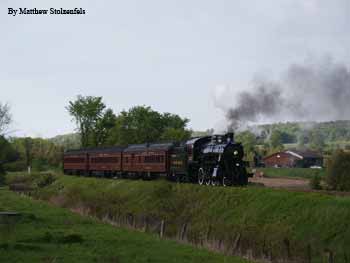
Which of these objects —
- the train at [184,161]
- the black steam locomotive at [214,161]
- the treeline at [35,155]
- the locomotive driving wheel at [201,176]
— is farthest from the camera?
the treeline at [35,155]

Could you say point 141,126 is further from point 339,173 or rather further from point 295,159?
point 339,173

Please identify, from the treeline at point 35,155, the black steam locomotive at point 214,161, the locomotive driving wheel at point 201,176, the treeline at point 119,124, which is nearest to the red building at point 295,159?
the treeline at point 119,124

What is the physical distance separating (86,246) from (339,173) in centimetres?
2573

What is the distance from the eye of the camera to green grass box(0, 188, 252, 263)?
2088 centimetres

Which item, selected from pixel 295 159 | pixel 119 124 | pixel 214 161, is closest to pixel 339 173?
pixel 214 161

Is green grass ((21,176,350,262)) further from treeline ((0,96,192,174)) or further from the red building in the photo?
the red building

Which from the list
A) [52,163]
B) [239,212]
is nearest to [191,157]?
[239,212]

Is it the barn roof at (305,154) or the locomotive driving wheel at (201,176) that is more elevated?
the barn roof at (305,154)

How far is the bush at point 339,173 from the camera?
42.2 metres

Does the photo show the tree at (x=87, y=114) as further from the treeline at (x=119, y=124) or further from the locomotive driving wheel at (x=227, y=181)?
the locomotive driving wheel at (x=227, y=181)

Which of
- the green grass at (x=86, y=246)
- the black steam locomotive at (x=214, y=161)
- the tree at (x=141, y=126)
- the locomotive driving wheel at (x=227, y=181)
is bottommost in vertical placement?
the green grass at (x=86, y=246)

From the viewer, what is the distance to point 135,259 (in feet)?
68.6

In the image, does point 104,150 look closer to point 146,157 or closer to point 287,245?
point 146,157

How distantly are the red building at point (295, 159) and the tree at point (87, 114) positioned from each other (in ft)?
161
